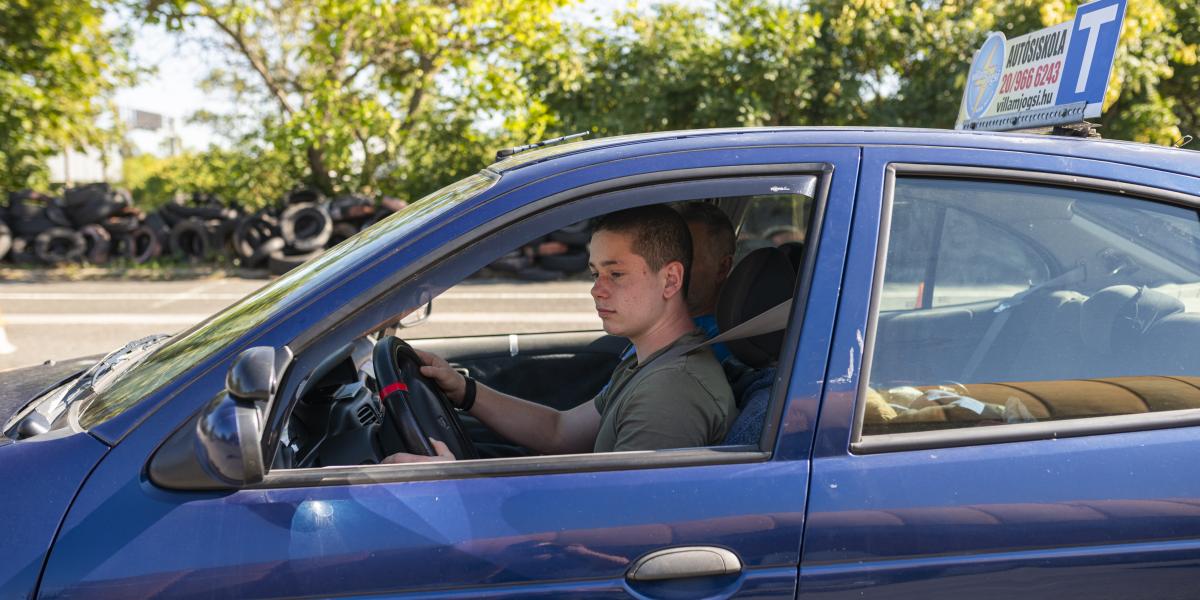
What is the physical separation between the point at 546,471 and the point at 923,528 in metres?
0.67

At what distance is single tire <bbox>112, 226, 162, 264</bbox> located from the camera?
45.2 ft

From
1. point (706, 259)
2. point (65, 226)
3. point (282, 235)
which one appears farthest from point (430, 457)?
point (65, 226)

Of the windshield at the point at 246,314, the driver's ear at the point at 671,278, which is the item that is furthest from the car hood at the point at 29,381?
the driver's ear at the point at 671,278

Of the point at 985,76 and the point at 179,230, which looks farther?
the point at 179,230

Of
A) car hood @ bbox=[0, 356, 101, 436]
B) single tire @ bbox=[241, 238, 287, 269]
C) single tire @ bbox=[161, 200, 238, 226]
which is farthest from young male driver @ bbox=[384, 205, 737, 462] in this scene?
single tire @ bbox=[161, 200, 238, 226]

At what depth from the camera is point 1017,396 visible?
6.04 feet

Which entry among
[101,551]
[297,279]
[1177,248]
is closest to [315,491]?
[101,551]

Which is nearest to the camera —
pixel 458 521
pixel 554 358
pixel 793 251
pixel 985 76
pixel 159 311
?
pixel 458 521

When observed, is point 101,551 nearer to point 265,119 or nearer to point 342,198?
point 342,198

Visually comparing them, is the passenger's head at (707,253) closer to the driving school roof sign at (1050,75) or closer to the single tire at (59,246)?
the driving school roof sign at (1050,75)

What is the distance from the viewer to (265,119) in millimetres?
16312

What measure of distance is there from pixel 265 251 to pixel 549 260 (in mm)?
3977

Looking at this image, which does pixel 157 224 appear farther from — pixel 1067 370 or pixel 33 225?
pixel 1067 370

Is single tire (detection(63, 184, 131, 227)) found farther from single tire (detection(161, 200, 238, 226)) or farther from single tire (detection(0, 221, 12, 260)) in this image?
single tire (detection(0, 221, 12, 260))
